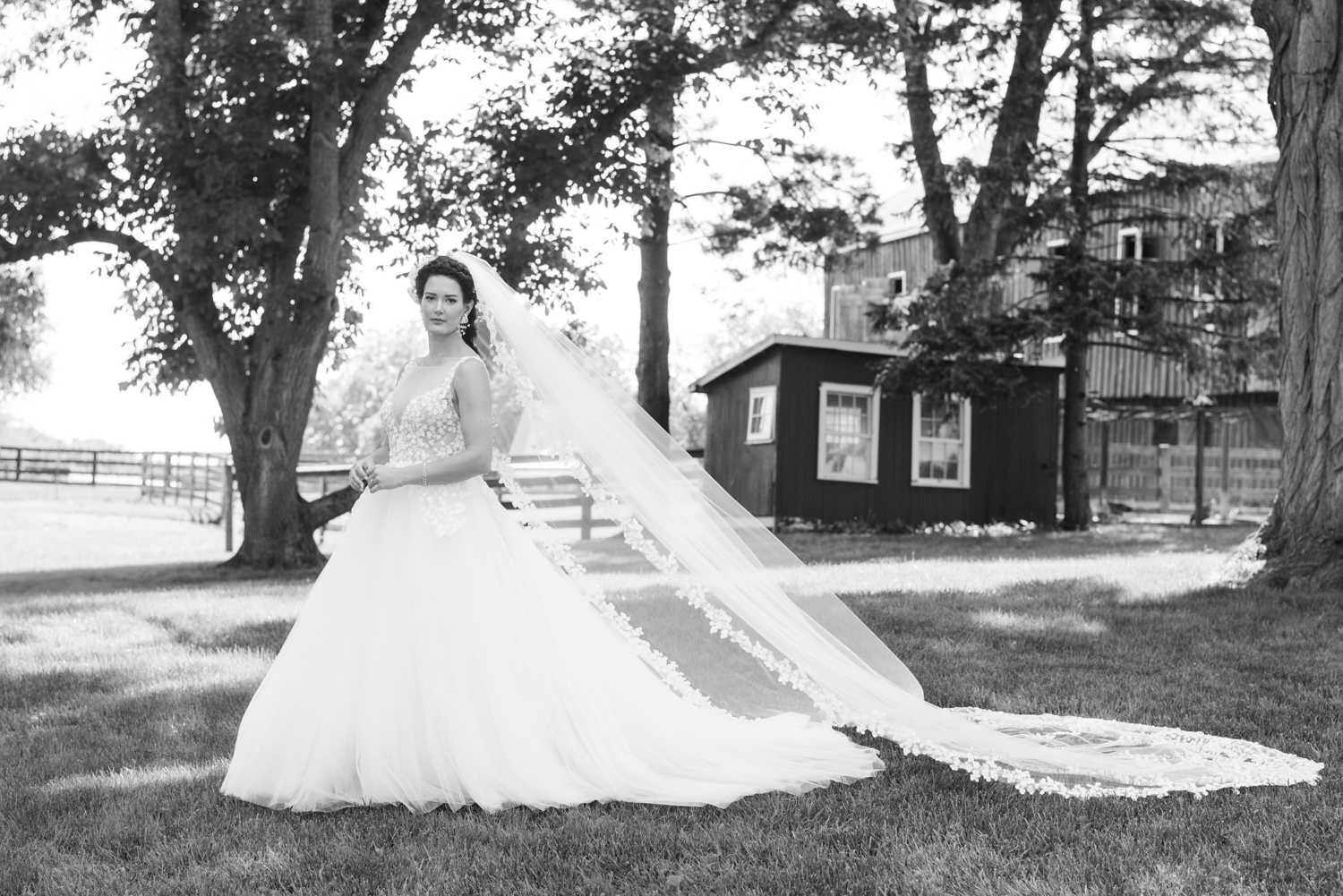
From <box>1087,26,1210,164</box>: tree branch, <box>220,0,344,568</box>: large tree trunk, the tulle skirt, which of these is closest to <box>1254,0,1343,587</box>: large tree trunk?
the tulle skirt

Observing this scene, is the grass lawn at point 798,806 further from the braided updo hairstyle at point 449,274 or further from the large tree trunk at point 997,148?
the large tree trunk at point 997,148

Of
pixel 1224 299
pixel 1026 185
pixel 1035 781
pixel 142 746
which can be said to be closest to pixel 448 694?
pixel 142 746

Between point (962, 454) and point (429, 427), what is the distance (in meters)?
19.4

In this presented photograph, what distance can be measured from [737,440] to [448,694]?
Answer: 19.4 m

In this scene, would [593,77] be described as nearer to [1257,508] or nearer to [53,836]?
[53,836]

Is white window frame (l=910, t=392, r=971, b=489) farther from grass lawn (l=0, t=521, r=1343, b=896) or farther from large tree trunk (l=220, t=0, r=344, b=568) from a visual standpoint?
grass lawn (l=0, t=521, r=1343, b=896)

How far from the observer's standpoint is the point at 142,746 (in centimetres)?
577

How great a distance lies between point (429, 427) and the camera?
17.0 ft

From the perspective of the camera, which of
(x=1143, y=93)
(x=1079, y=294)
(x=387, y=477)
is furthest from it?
(x=1143, y=93)

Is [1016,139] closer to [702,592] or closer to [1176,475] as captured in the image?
[1176,475]

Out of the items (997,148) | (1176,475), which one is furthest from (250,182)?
(1176,475)

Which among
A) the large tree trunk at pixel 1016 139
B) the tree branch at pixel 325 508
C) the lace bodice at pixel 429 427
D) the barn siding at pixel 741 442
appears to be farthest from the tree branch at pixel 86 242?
the large tree trunk at pixel 1016 139

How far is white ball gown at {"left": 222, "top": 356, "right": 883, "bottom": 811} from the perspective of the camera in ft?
15.3

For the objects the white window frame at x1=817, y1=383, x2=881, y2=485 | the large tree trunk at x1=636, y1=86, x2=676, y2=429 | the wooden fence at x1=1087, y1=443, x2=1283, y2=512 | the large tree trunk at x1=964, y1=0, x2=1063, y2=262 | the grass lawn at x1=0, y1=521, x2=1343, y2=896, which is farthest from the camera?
the wooden fence at x1=1087, y1=443, x2=1283, y2=512
